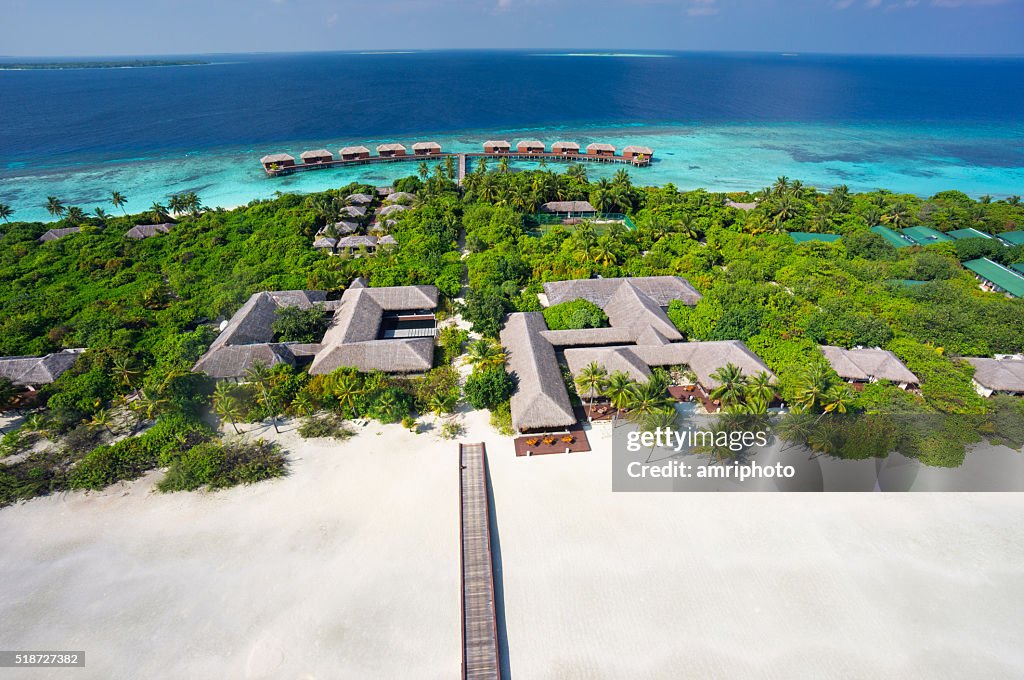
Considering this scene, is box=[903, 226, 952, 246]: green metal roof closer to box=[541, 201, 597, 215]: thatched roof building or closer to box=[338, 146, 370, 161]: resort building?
box=[541, 201, 597, 215]: thatched roof building

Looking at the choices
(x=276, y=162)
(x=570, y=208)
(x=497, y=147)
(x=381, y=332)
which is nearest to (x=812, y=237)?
(x=570, y=208)

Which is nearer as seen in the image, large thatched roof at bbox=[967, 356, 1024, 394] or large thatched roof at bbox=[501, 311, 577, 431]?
large thatched roof at bbox=[501, 311, 577, 431]

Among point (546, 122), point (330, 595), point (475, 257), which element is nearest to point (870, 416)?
point (330, 595)

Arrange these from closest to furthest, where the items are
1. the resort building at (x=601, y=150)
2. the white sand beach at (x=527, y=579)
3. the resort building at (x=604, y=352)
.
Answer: the white sand beach at (x=527, y=579) → the resort building at (x=604, y=352) → the resort building at (x=601, y=150)

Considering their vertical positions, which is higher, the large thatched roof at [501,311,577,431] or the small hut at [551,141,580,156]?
the small hut at [551,141,580,156]

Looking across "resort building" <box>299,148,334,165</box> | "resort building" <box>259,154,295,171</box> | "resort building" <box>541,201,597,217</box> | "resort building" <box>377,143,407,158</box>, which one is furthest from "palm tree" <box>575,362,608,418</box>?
"resort building" <box>299,148,334,165</box>

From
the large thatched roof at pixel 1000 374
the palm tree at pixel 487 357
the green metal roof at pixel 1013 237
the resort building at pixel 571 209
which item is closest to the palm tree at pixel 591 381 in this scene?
the palm tree at pixel 487 357

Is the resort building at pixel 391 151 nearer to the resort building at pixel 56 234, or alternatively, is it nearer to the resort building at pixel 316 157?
the resort building at pixel 316 157

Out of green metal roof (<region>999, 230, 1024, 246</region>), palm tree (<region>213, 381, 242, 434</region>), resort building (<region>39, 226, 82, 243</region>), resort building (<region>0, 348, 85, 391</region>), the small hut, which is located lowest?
palm tree (<region>213, 381, 242, 434</region>)
